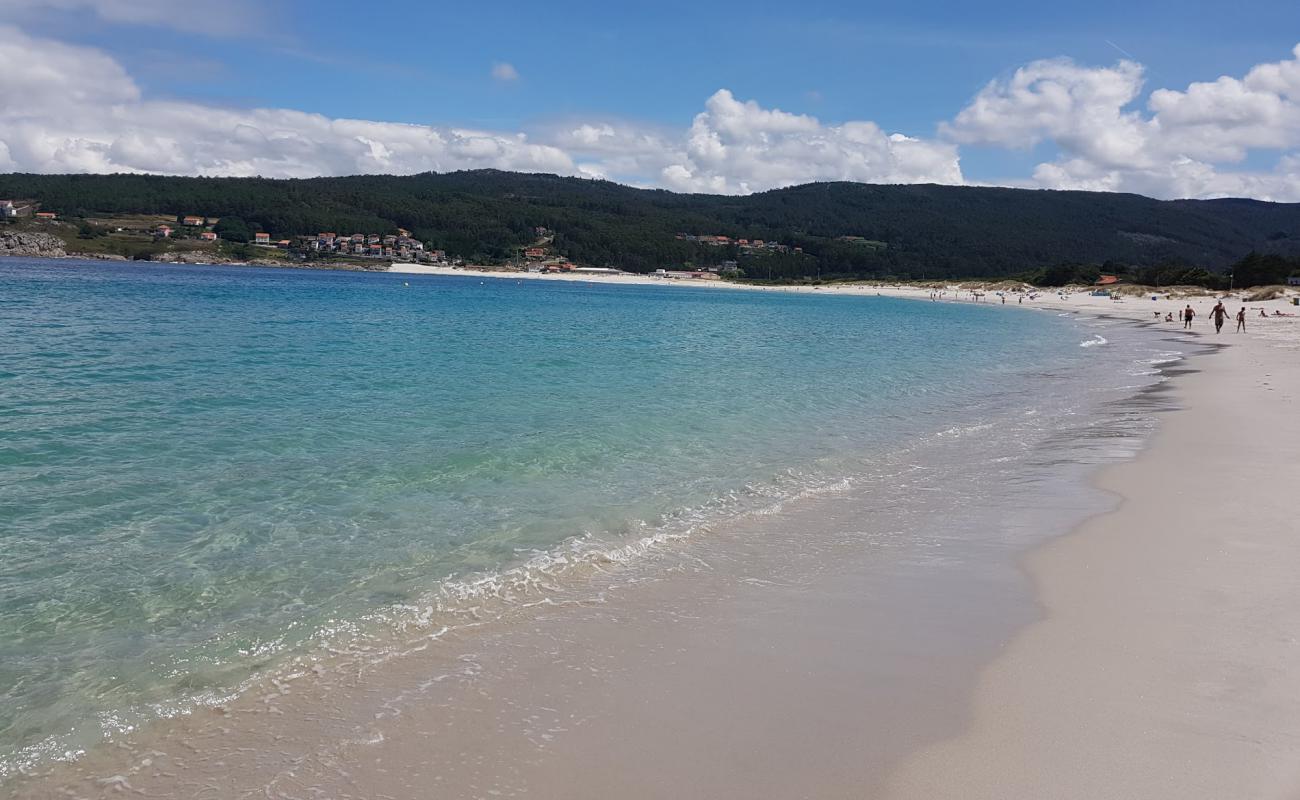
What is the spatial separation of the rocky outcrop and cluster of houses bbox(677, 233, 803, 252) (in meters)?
112

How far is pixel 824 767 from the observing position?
3.55 metres

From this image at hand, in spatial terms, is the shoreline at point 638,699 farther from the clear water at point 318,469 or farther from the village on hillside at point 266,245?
the village on hillside at point 266,245

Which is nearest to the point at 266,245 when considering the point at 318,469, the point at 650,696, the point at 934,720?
the point at 318,469

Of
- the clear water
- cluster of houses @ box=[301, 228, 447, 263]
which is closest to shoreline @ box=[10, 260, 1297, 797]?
the clear water

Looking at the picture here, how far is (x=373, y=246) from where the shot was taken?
150125mm

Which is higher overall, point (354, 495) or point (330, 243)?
point (330, 243)

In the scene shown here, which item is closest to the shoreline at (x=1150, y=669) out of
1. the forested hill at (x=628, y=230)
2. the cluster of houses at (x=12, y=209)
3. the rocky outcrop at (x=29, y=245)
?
the rocky outcrop at (x=29, y=245)

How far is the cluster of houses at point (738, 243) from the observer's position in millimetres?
178875

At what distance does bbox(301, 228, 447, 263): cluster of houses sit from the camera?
145962 mm

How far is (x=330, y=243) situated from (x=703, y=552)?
507ft

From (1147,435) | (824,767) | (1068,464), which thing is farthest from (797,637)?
(1147,435)

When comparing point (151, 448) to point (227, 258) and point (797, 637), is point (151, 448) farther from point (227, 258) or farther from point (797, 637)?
point (227, 258)

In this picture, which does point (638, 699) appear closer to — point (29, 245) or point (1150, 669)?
point (1150, 669)

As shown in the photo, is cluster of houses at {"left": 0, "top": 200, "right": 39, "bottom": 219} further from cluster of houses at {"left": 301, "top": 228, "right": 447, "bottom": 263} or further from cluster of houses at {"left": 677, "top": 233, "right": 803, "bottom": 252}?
cluster of houses at {"left": 677, "top": 233, "right": 803, "bottom": 252}
